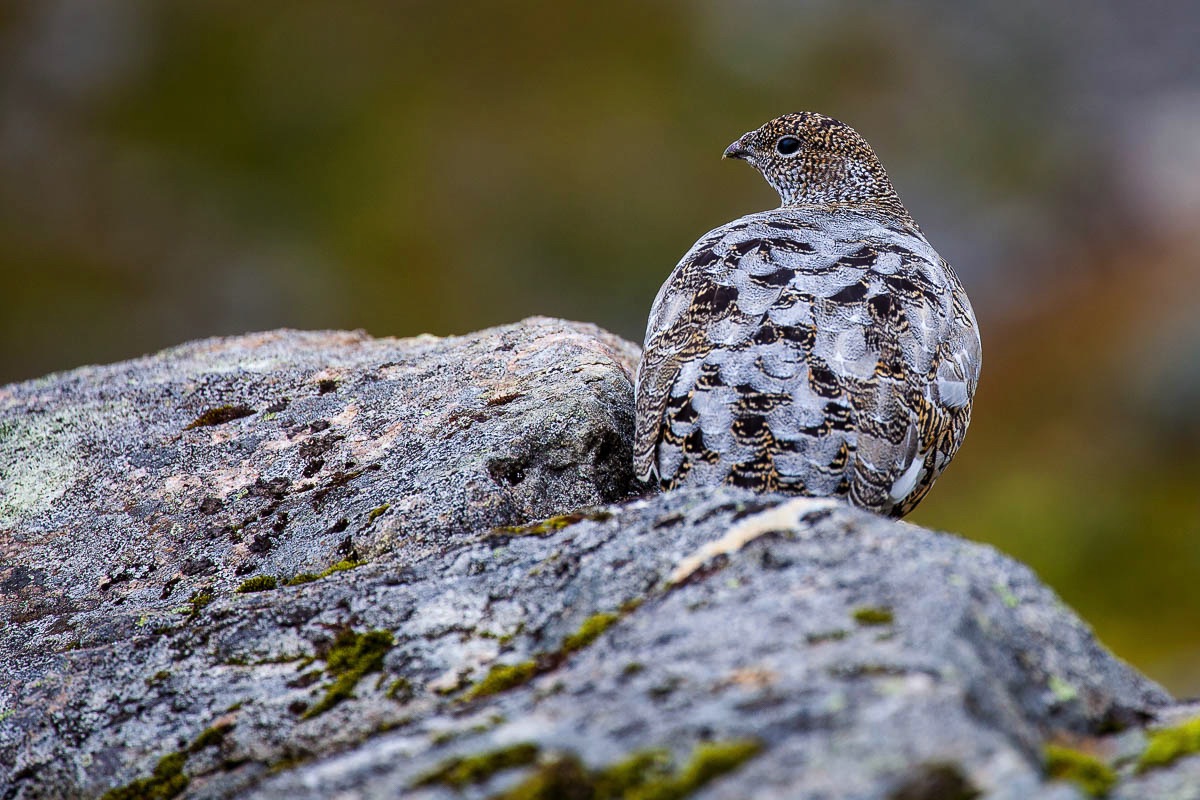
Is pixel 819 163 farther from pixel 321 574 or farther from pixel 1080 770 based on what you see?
pixel 1080 770

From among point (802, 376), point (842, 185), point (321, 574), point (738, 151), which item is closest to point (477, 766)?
point (321, 574)

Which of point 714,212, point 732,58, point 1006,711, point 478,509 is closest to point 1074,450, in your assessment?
point 714,212

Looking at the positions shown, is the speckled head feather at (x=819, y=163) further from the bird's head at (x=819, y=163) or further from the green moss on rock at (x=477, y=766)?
the green moss on rock at (x=477, y=766)

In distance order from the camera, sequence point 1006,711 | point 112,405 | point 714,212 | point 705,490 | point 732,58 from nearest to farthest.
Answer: point 1006,711 < point 705,490 < point 112,405 < point 714,212 < point 732,58

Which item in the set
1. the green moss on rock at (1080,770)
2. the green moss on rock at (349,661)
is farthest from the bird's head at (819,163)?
the green moss on rock at (1080,770)

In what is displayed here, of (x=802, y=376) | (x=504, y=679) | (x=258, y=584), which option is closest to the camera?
Answer: (x=504, y=679)

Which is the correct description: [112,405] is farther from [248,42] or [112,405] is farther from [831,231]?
[248,42]
